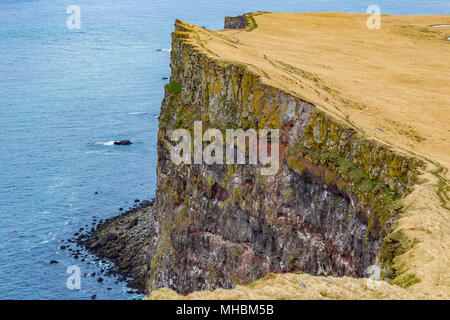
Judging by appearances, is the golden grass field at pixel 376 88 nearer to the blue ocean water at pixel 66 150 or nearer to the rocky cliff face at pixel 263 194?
the rocky cliff face at pixel 263 194

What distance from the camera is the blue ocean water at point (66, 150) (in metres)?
77.5

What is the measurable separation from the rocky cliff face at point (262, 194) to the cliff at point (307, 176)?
0.12 metres

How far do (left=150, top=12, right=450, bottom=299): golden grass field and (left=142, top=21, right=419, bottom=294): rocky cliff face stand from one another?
152 cm

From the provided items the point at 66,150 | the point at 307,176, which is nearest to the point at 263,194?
the point at 307,176

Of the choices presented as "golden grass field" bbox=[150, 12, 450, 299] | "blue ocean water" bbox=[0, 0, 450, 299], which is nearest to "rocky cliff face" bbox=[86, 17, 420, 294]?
"golden grass field" bbox=[150, 12, 450, 299]

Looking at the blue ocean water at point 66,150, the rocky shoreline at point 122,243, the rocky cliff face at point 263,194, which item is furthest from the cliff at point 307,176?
the blue ocean water at point 66,150

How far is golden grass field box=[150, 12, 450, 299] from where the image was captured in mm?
20531

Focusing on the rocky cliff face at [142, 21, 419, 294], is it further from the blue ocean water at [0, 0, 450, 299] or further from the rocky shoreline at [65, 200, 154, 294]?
the blue ocean water at [0, 0, 450, 299]

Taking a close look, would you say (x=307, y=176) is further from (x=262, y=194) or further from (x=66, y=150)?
(x=66, y=150)

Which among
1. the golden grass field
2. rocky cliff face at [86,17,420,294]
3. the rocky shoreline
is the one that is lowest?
the rocky shoreline

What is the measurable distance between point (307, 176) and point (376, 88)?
16942 mm

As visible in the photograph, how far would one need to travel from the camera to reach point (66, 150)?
11131 centimetres

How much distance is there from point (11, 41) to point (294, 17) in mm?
126441

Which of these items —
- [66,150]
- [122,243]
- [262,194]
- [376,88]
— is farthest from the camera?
[66,150]
